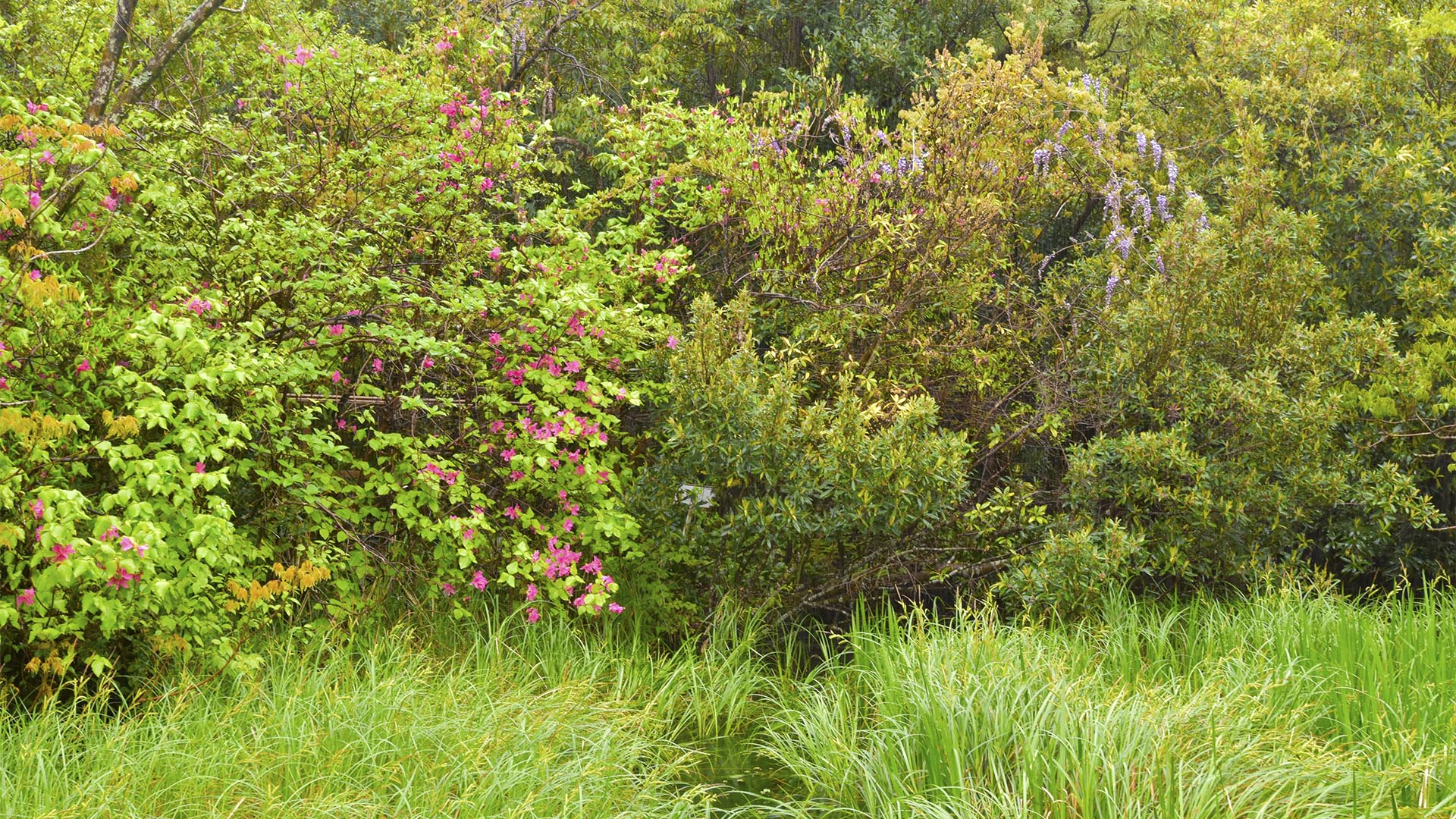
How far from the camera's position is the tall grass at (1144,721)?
3668mm

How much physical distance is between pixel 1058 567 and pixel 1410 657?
60.3 inches

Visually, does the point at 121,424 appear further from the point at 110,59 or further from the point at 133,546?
the point at 110,59

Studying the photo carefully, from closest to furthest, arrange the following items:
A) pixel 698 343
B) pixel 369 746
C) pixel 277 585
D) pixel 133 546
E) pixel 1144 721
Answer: pixel 133 546, pixel 1144 721, pixel 369 746, pixel 277 585, pixel 698 343

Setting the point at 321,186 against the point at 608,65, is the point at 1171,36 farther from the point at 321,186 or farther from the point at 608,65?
the point at 321,186

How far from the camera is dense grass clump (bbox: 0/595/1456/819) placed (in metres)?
3.74

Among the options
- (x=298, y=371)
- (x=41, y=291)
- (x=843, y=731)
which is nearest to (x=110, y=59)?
(x=298, y=371)

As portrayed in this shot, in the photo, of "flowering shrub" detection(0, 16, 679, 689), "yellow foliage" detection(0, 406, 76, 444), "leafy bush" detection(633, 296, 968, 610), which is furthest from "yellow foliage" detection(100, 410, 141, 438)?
"leafy bush" detection(633, 296, 968, 610)

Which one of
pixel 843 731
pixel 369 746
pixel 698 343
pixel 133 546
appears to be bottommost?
pixel 843 731

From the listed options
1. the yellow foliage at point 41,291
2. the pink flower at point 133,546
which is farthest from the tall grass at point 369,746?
the yellow foliage at point 41,291

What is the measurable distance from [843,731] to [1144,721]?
1.24 metres

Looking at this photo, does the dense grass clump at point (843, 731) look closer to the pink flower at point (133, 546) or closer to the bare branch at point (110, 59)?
the pink flower at point (133, 546)

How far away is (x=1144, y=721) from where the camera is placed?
3969mm

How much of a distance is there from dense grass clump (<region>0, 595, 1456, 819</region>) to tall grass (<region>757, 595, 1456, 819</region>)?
1 centimetres

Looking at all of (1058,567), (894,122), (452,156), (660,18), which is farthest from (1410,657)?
(660,18)
